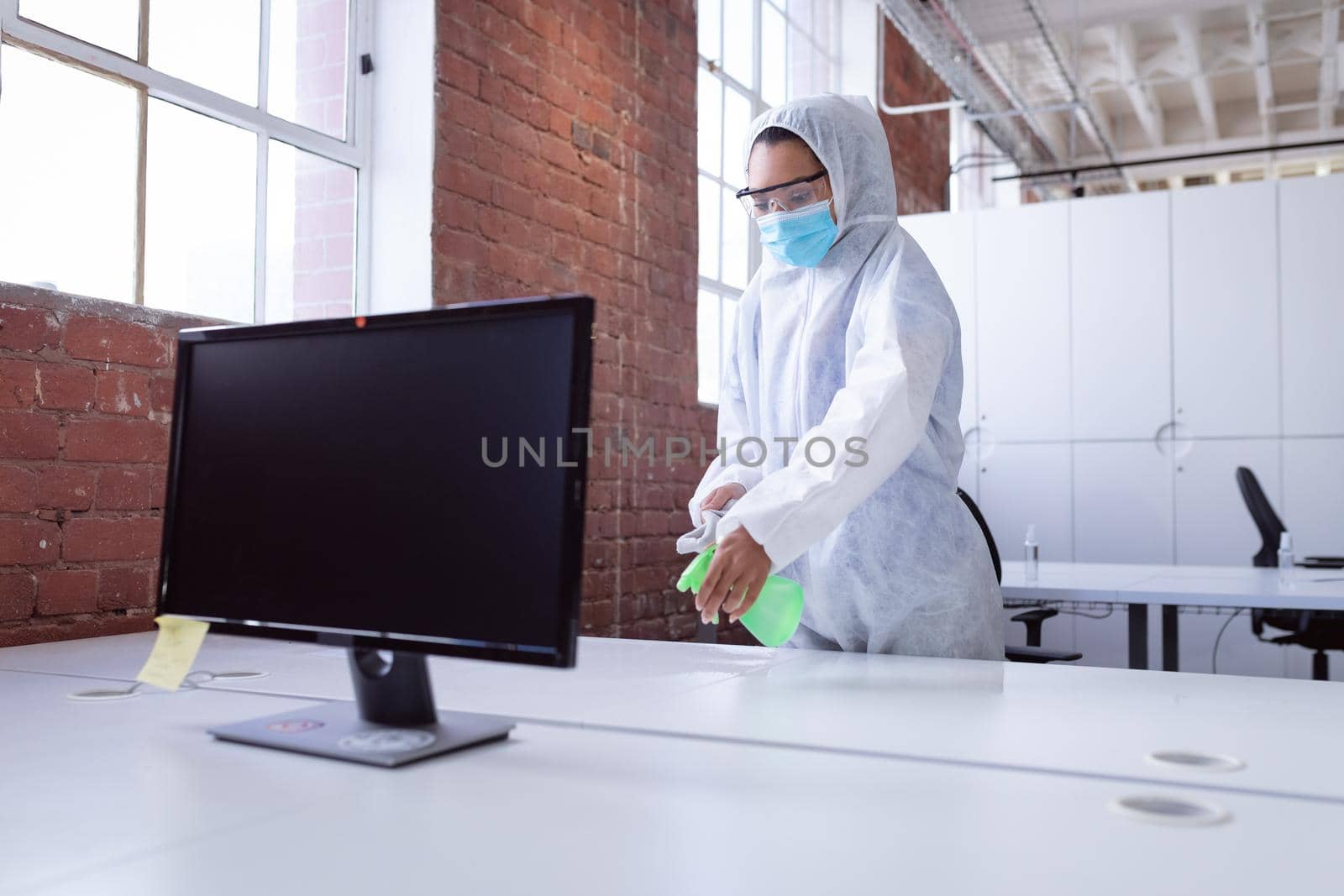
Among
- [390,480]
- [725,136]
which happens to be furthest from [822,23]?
[390,480]

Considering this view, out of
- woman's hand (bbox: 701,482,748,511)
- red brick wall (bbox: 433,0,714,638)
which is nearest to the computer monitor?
woman's hand (bbox: 701,482,748,511)

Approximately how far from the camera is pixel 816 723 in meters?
1.08

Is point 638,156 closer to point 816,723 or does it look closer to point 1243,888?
point 816,723

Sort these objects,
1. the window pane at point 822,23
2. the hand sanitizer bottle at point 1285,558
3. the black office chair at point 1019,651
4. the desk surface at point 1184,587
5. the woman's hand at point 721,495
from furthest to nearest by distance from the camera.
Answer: the window pane at point 822,23
the hand sanitizer bottle at point 1285,558
the desk surface at point 1184,587
the black office chair at point 1019,651
the woman's hand at point 721,495

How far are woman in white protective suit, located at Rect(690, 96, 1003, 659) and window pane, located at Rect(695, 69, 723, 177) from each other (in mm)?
2717

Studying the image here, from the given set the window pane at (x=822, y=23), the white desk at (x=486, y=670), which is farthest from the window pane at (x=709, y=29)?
the white desk at (x=486, y=670)

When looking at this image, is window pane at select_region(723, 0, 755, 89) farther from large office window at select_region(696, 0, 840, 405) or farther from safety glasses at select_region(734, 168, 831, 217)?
safety glasses at select_region(734, 168, 831, 217)

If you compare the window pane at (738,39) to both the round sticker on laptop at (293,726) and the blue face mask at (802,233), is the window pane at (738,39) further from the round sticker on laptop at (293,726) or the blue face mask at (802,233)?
the round sticker on laptop at (293,726)

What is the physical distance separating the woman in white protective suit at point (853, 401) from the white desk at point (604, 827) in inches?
21.7

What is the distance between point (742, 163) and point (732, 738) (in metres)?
1.15

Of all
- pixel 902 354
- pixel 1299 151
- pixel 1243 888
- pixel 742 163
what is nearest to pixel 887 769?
pixel 1243 888

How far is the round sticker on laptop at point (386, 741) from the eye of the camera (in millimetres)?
928

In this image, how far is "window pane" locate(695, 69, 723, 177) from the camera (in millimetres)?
4484

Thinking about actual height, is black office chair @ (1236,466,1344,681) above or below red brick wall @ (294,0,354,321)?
below
